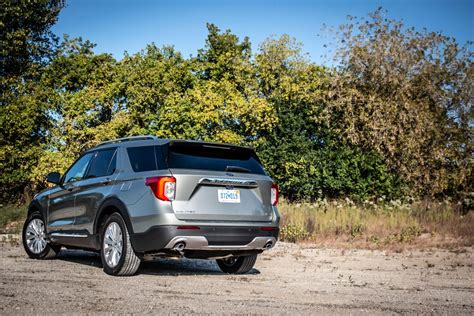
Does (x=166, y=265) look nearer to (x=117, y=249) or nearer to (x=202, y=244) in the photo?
(x=117, y=249)

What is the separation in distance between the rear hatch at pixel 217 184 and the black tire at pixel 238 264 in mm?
1093

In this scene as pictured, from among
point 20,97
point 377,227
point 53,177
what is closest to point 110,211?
point 53,177

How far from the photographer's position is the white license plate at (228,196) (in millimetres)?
→ 8234

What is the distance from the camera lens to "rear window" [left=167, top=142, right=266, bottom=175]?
27.1ft

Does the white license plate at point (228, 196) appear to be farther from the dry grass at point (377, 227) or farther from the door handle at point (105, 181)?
the dry grass at point (377, 227)

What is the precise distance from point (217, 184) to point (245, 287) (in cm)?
139

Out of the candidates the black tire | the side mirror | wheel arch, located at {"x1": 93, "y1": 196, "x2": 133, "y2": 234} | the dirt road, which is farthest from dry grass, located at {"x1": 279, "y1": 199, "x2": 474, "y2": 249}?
wheel arch, located at {"x1": 93, "y1": 196, "x2": 133, "y2": 234}

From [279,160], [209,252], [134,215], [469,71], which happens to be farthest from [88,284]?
[469,71]

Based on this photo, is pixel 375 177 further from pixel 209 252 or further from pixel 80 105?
pixel 209 252

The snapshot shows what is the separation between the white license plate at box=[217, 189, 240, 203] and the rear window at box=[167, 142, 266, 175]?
332 mm

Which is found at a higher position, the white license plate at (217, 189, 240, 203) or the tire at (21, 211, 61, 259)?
the white license plate at (217, 189, 240, 203)

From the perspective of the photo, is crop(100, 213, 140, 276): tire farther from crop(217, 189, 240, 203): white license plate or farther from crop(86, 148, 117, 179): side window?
crop(217, 189, 240, 203): white license plate

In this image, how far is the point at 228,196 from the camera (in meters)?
8.29

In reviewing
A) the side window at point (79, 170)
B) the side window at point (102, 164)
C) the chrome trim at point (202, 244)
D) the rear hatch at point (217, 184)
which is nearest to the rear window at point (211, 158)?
the rear hatch at point (217, 184)
